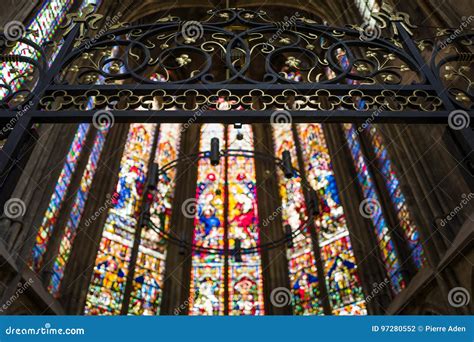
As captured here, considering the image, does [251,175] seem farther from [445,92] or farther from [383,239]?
[445,92]

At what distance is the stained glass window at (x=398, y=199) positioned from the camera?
250 inches

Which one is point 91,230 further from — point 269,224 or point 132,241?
point 269,224

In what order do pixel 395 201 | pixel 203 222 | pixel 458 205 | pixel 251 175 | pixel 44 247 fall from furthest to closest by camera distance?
pixel 251 175 < pixel 203 222 < pixel 395 201 < pixel 44 247 < pixel 458 205

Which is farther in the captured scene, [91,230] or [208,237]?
[208,237]

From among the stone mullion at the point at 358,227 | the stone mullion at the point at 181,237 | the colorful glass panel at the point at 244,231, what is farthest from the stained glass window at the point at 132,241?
the stone mullion at the point at 358,227

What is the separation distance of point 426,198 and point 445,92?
3487 mm

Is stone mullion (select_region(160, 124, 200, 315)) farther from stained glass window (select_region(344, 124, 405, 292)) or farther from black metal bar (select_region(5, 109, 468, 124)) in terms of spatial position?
black metal bar (select_region(5, 109, 468, 124))

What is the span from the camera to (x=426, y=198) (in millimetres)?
5590

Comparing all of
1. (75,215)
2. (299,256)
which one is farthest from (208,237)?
(75,215)

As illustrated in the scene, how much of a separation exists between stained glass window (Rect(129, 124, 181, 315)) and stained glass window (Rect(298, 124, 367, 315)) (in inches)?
136

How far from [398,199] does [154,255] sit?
5.15m

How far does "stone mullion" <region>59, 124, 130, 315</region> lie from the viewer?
6902 mm

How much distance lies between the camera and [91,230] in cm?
802

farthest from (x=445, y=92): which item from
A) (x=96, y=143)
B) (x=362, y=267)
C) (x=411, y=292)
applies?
(x=96, y=143)
